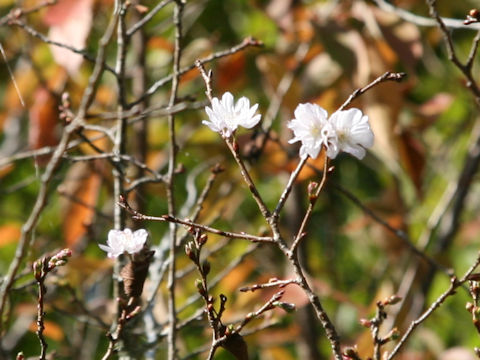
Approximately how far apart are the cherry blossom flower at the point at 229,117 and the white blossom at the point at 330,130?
0.19 ft

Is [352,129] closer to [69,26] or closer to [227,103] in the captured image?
[227,103]

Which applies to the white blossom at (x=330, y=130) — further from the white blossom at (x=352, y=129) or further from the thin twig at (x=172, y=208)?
the thin twig at (x=172, y=208)

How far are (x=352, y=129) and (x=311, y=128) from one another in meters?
0.04

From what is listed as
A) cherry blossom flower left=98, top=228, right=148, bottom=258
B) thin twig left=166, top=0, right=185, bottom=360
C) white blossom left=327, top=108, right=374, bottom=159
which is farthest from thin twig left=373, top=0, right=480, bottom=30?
cherry blossom flower left=98, top=228, right=148, bottom=258

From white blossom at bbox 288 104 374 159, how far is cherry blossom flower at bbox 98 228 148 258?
0.20 m

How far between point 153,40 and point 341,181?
1047mm

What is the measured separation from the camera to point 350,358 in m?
0.73

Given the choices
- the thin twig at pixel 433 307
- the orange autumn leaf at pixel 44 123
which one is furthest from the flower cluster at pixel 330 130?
the orange autumn leaf at pixel 44 123

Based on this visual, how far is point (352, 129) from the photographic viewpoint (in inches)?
25.8

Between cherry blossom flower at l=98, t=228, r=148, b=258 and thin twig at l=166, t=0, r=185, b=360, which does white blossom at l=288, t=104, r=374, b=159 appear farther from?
thin twig at l=166, t=0, r=185, b=360

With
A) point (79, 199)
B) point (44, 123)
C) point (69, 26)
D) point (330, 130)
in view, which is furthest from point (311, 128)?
point (44, 123)

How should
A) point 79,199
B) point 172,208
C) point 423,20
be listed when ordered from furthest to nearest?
point 79,199 → point 423,20 → point 172,208

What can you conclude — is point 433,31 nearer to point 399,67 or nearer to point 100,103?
point 399,67

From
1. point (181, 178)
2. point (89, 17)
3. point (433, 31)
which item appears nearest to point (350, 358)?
point (89, 17)
